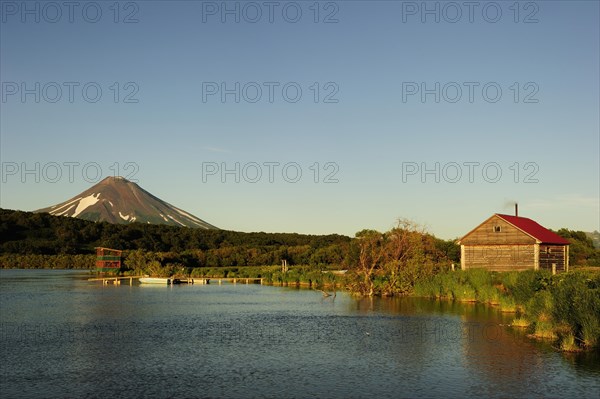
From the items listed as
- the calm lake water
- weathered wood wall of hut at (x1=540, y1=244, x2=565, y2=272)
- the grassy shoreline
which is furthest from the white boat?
weathered wood wall of hut at (x1=540, y1=244, x2=565, y2=272)

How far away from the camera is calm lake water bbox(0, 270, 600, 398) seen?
20.5 m

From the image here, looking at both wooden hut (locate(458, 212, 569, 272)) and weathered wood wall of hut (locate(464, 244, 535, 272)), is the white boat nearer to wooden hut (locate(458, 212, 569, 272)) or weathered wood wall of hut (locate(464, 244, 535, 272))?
wooden hut (locate(458, 212, 569, 272))

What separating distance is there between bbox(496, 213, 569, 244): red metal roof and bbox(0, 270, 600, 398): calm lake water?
16.5 m

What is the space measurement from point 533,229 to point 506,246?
4.58m

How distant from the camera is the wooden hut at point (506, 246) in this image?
57.6 meters

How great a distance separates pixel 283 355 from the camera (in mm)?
26562

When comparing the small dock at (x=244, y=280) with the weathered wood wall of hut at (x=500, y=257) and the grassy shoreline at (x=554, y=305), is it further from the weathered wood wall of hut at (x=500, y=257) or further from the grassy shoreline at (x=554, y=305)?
→ the grassy shoreline at (x=554, y=305)

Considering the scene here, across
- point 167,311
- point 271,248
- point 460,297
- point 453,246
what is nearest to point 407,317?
point 460,297

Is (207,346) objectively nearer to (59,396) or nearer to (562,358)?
(59,396)

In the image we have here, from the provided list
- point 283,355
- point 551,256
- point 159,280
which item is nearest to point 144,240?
point 159,280

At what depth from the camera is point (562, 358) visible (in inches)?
981

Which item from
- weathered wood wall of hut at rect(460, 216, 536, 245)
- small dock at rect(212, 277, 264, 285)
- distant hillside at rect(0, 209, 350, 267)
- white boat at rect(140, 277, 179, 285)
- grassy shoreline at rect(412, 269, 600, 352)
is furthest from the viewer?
→ distant hillside at rect(0, 209, 350, 267)

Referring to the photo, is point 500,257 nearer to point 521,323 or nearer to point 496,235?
point 496,235

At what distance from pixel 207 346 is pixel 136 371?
238 inches
